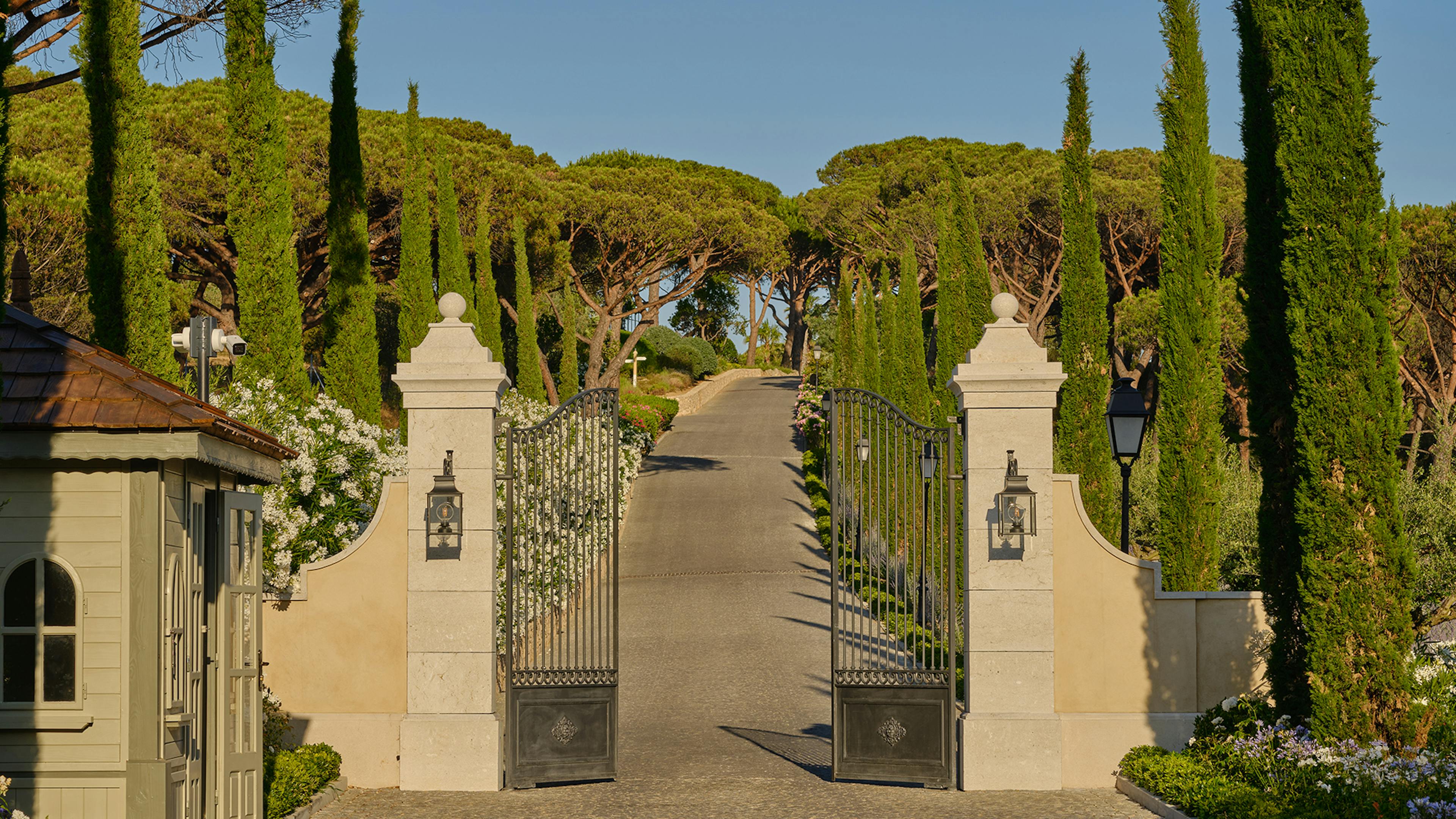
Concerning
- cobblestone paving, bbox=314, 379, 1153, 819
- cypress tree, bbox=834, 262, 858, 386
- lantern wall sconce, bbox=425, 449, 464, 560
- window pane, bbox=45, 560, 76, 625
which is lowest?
cobblestone paving, bbox=314, 379, 1153, 819

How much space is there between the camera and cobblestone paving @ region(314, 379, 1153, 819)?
8742 millimetres

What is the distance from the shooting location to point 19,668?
6.23 metres

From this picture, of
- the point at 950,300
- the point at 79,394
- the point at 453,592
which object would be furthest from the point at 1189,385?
the point at 79,394

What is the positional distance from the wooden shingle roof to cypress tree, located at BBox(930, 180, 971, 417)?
13764 millimetres

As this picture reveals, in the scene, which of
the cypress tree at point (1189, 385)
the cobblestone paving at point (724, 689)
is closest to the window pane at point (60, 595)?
→ the cobblestone paving at point (724, 689)

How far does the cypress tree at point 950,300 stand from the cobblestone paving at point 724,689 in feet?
13.6

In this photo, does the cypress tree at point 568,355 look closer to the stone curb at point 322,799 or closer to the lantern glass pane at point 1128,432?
the lantern glass pane at point 1128,432

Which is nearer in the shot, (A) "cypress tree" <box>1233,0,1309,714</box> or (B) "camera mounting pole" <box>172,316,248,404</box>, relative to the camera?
(A) "cypress tree" <box>1233,0,1309,714</box>

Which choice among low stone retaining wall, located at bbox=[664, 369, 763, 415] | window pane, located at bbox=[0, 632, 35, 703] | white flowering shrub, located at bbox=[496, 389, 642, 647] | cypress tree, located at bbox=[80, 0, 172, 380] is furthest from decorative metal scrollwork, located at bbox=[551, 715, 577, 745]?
low stone retaining wall, located at bbox=[664, 369, 763, 415]

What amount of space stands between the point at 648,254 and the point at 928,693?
98.1ft

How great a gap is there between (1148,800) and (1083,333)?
841cm

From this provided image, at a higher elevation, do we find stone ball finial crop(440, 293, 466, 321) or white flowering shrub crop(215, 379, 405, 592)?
stone ball finial crop(440, 293, 466, 321)

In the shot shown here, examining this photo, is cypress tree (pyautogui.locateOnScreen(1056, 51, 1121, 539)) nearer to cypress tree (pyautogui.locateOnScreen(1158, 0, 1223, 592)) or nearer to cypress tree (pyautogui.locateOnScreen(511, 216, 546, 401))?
cypress tree (pyautogui.locateOnScreen(1158, 0, 1223, 592))

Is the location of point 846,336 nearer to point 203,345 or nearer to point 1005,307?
point 1005,307
